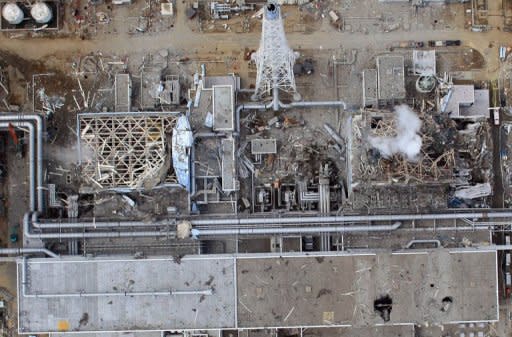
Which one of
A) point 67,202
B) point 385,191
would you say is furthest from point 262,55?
point 67,202

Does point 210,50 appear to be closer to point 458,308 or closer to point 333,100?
point 333,100

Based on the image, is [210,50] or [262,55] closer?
[262,55]

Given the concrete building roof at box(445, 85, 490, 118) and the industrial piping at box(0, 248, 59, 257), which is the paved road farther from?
the industrial piping at box(0, 248, 59, 257)

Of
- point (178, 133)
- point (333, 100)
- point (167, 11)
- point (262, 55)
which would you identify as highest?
point (167, 11)

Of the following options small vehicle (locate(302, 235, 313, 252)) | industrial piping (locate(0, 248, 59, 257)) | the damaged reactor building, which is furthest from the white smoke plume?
industrial piping (locate(0, 248, 59, 257))

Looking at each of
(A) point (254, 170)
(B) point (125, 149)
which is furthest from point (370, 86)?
(B) point (125, 149)

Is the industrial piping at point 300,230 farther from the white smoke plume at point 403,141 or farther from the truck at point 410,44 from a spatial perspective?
the truck at point 410,44
